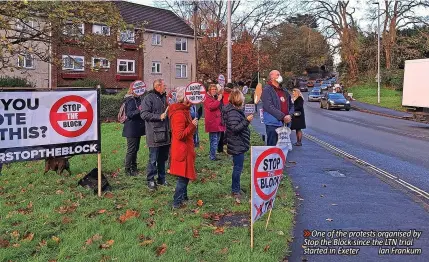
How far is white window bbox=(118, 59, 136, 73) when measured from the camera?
44719mm

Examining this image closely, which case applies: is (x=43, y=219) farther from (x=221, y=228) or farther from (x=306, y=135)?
(x=306, y=135)

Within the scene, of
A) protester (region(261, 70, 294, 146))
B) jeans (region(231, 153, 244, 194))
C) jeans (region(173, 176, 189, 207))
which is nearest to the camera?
jeans (region(173, 176, 189, 207))

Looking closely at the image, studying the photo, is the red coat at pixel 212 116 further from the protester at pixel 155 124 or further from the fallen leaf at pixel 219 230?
the fallen leaf at pixel 219 230

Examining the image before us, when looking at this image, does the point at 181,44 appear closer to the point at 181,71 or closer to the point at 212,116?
the point at 181,71

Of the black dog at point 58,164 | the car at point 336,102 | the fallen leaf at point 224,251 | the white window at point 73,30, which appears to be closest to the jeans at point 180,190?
the fallen leaf at point 224,251

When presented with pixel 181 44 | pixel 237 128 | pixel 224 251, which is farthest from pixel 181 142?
pixel 181 44

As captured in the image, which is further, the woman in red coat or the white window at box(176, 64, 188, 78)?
the white window at box(176, 64, 188, 78)

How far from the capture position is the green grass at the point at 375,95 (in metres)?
41.9

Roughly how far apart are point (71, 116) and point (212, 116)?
12.9 ft

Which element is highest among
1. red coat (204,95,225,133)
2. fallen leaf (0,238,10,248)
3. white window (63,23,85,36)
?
white window (63,23,85,36)

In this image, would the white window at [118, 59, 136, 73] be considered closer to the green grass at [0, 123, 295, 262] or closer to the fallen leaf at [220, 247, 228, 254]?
the green grass at [0, 123, 295, 262]

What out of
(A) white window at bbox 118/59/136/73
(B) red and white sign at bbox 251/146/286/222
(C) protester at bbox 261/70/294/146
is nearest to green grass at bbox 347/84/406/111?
(A) white window at bbox 118/59/136/73

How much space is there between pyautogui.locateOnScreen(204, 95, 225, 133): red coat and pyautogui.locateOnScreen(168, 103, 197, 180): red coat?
388 centimetres

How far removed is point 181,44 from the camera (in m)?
51.1
